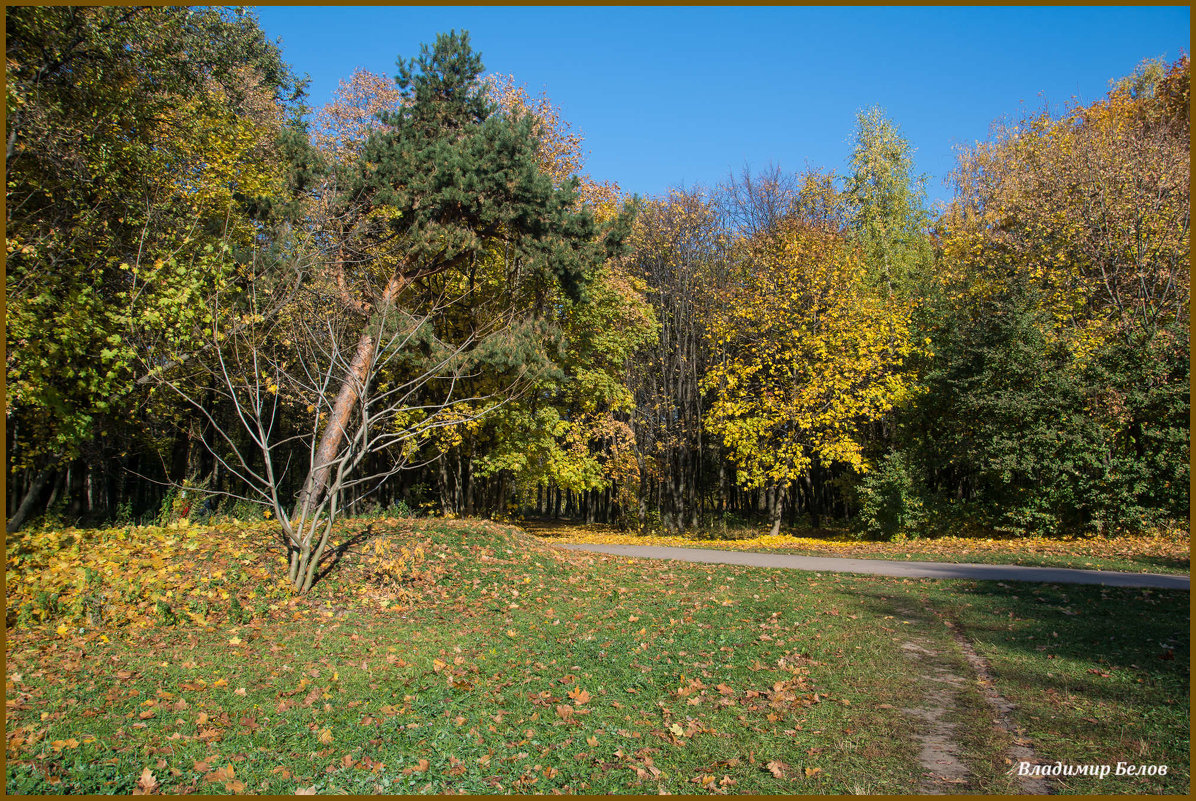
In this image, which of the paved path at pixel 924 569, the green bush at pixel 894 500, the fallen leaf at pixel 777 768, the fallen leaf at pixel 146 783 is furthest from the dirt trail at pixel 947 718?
the green bush at pixel 894 500

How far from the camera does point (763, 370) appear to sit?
23.1 metres

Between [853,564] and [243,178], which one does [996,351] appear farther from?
[243,178]

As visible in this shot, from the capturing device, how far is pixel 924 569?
41.9ft

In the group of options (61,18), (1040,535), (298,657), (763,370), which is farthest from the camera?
(763,370)

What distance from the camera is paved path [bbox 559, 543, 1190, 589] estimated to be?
10875 mm

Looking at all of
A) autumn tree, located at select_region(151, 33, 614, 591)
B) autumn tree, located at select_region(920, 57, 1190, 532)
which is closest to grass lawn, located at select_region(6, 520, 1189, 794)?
autumn tree, located at select_region(151, 33, 614, 591)

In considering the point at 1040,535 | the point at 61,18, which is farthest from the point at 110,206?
the point at 1040,535

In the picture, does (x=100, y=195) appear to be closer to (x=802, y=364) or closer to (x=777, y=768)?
(x=777, y=768)

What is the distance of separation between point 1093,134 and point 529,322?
60.4 ft

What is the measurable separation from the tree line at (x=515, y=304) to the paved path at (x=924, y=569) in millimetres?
5271

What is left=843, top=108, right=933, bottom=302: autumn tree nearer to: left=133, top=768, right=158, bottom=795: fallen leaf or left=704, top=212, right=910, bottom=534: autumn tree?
left=704, top=212, right=910, bottom=534: autumn tree

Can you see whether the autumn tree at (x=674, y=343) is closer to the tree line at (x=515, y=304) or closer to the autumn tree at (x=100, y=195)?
the tree line at (x=515, y=304)

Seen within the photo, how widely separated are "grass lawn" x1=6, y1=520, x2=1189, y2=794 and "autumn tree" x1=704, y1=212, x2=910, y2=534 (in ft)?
36.0

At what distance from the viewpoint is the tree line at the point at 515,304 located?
10.1 m
